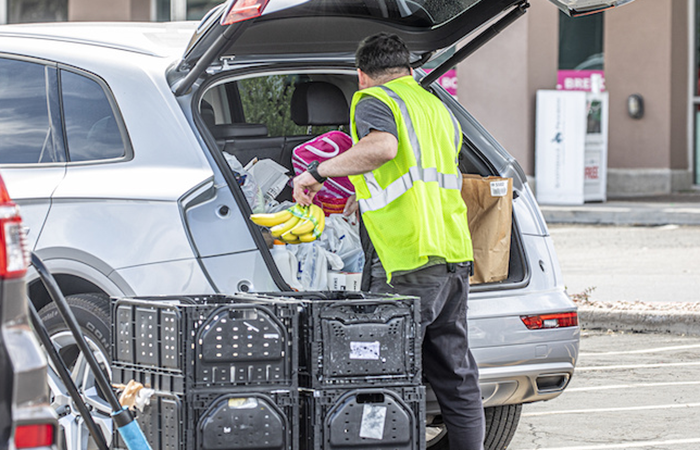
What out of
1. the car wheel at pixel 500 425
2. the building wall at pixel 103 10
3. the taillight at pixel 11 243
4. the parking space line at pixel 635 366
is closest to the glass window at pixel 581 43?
the building wall at pixel 103 10

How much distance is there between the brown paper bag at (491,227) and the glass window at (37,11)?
17338mm

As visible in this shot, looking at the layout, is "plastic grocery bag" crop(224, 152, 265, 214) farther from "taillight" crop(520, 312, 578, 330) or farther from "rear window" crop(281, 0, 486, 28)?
"taillight" crop(520, 312, 578, 330)

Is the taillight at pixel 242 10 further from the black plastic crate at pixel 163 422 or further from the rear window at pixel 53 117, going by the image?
the black plastic crate at pixel 163 422

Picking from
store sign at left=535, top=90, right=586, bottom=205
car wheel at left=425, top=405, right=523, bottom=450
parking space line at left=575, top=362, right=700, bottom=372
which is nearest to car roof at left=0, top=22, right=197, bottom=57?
car wheel at left=425, top=405, right=523, bottom=450

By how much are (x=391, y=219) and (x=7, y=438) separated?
215 cm

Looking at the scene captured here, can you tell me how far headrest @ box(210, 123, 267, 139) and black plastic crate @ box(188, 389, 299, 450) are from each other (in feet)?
6.39

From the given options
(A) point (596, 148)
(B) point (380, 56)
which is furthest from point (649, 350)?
(A) point (596, 148)

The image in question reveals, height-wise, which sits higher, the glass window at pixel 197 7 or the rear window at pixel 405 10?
the glass window at pixel 197 7

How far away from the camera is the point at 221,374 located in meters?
3.83

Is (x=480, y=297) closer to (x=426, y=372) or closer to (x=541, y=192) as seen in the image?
(x=426, y=372)

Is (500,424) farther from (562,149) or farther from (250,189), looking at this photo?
(562,149)

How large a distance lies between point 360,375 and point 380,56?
1.28m

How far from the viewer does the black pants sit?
4352 millimetres

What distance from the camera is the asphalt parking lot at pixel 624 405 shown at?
5516 mm
